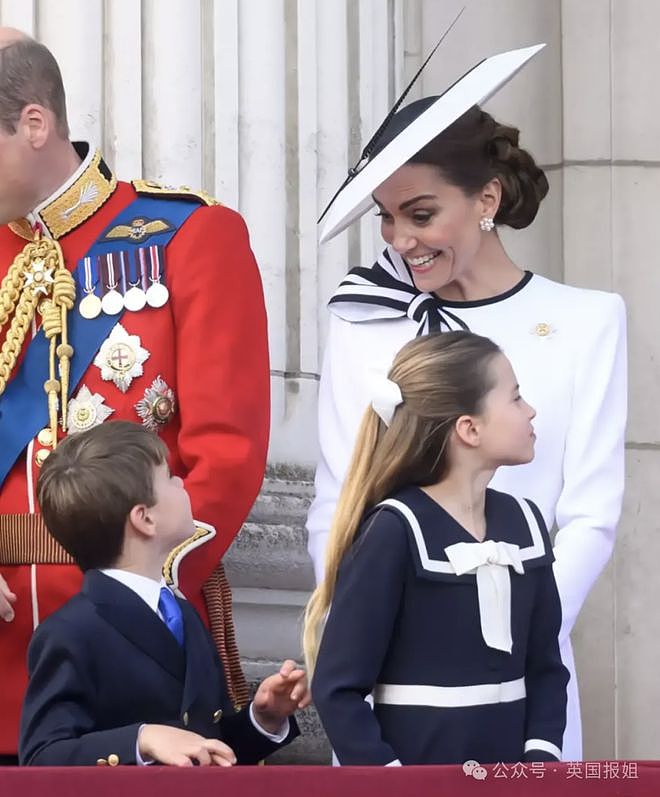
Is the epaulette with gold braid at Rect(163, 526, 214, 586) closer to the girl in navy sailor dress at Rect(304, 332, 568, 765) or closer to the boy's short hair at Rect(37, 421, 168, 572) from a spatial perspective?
the boy's short hair at Rect(37, 421, 168, 572)

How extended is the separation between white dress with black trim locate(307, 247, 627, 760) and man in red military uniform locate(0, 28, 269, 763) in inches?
7.4

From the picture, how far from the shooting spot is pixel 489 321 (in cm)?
387

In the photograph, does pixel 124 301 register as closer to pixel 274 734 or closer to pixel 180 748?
pixel 274 734

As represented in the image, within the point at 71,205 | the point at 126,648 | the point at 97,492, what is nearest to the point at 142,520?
the point at 97,492

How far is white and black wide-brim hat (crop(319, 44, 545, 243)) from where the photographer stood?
12.4 ft

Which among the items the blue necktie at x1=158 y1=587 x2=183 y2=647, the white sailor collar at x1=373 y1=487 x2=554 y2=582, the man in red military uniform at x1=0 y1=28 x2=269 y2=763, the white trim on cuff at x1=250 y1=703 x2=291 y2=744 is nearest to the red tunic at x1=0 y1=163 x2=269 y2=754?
the man in red military uniform at x1=0 y1=28 x2=269 y2=763

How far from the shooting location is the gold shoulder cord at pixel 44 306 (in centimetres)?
370

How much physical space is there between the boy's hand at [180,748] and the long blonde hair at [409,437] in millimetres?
237

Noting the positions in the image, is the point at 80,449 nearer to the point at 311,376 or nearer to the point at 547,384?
the point at 547,384

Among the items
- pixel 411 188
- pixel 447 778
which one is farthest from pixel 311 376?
pixel 447 778

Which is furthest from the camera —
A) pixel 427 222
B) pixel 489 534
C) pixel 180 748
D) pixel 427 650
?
pixel 427 222

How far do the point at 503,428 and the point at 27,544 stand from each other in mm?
784

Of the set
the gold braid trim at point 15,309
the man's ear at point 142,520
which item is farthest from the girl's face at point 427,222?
the man's ear at point 142,520

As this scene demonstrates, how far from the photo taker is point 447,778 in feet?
8.75
